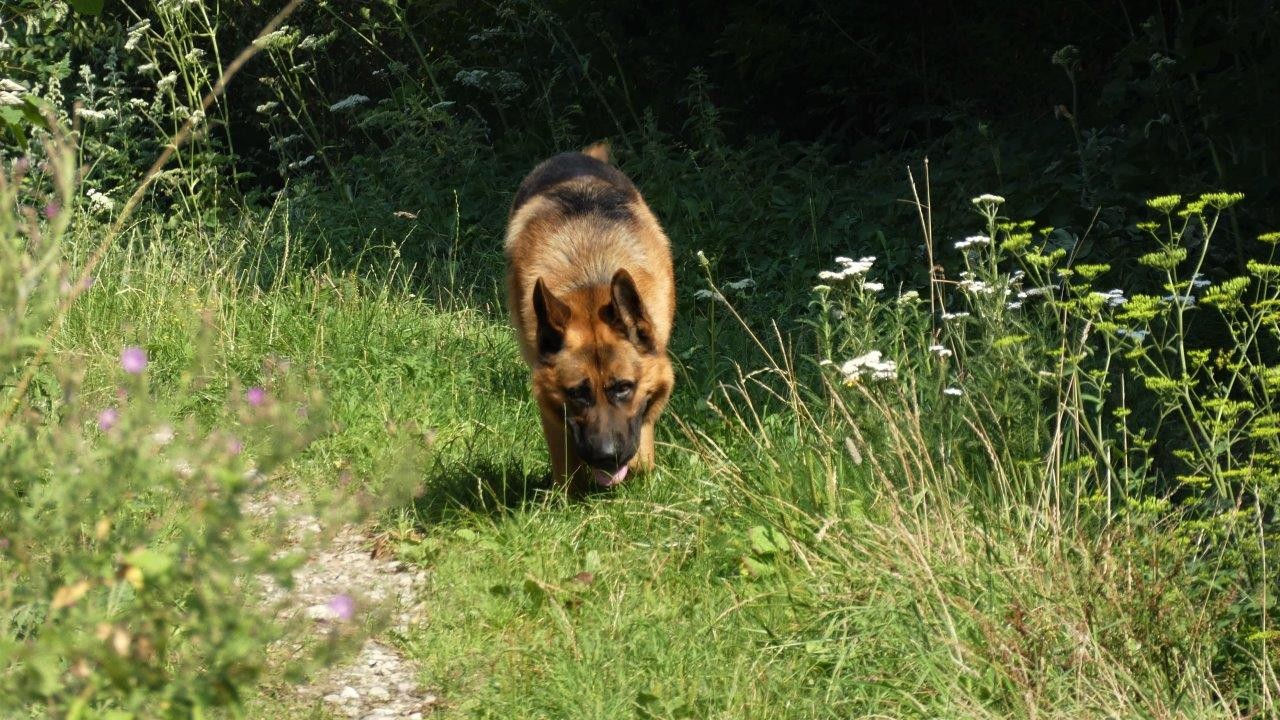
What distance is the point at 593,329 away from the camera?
5461mm

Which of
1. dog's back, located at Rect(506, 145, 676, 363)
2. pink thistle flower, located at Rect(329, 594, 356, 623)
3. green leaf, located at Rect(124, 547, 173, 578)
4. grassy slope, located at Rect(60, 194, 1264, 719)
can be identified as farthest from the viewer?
dog's back, located at Rect(506, 145, 676, 363)

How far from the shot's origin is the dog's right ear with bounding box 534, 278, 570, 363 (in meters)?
5.22

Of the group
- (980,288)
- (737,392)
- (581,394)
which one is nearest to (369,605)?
(581,394)

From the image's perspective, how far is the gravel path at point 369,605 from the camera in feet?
12.9

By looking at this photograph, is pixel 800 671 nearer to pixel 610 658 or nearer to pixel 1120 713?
A: pixel 610 658

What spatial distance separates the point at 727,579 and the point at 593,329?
4.72ft

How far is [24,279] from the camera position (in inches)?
76.4

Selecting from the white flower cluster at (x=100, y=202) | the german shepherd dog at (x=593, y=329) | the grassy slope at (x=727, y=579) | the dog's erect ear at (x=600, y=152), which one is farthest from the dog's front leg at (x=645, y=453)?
the white flower cluster at (x=100, y=202)

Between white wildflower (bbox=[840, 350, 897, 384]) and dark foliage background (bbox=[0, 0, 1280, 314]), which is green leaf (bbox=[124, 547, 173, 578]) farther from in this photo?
dark foliage background (bbox=[0, 0, 1280, 314])

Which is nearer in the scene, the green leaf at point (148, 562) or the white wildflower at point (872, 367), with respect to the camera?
the green leaf at point (148, 562)

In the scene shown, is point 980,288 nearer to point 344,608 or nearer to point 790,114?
point 344,608

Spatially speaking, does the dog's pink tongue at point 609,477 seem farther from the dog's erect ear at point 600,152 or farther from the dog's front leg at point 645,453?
the dog's erect ear at point 600,152

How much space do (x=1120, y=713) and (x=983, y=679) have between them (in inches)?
13.2

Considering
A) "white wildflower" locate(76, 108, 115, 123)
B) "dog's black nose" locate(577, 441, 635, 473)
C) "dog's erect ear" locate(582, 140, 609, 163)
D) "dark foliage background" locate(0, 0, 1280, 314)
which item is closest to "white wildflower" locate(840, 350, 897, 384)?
"dog's black nose" locate(577, 441, 635, 473)
